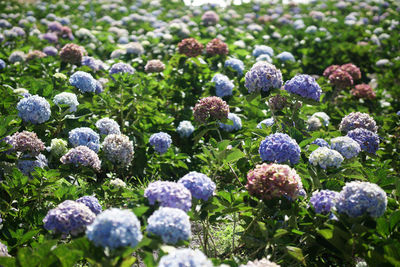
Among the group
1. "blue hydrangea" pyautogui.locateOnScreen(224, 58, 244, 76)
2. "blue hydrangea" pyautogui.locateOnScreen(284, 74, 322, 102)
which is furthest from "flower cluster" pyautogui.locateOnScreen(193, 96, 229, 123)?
"blue hydrangea" pyautogui.locateOnScreen(224, 58, 244, 76)

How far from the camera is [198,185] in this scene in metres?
1.82

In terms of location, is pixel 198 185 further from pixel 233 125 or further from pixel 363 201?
pixel 233 125

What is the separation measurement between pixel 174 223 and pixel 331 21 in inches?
338

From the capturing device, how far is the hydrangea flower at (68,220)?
5.41 ft

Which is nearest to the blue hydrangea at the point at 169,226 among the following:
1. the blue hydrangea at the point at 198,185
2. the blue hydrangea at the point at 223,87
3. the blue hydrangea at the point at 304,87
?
the blue hydrangea at the point at 198,185

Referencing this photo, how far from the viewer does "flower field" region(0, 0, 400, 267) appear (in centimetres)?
165

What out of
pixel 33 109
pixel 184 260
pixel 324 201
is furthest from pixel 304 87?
pixel 33 109

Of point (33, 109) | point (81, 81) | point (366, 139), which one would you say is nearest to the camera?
point (33, 109)

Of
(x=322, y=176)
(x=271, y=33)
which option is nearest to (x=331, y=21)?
(x=271, y=33)

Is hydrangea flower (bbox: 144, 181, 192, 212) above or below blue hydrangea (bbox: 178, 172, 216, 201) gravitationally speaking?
above

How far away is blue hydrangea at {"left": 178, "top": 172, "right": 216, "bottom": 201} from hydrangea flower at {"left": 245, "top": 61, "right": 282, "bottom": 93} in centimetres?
98

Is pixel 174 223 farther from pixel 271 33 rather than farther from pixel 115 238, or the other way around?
pixel 271 33

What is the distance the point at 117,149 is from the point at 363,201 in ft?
5.29

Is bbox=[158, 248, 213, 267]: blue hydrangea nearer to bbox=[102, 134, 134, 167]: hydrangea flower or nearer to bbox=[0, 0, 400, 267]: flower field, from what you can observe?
bbox=[0, 0, 400, 267]: flower field
